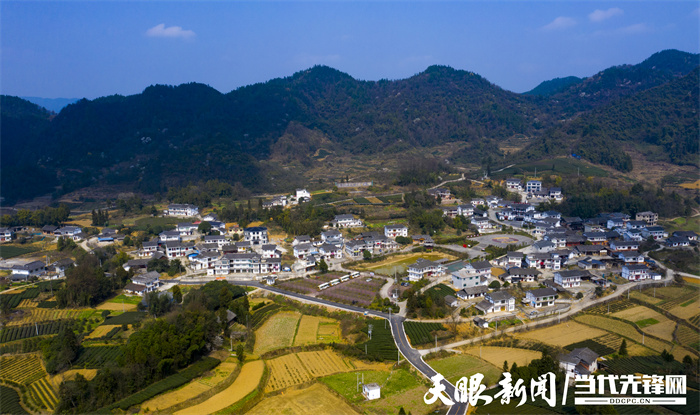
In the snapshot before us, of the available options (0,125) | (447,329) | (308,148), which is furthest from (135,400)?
(0,125)

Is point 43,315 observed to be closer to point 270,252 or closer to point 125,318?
point 125,318

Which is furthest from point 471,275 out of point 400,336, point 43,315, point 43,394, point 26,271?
point 26,271

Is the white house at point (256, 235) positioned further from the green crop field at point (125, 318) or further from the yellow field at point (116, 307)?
the green crop field at point (125, 318)

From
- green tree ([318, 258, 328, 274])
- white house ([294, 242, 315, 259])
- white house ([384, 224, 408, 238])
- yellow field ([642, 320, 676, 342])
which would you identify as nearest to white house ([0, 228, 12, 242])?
white house ([294, 242, 315, 259])

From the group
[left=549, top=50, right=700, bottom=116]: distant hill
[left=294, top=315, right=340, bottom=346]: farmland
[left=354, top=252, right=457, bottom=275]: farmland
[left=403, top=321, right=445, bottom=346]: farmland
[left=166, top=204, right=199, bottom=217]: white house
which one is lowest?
[left=294, top=315, right=340, bottom=346]: farmland

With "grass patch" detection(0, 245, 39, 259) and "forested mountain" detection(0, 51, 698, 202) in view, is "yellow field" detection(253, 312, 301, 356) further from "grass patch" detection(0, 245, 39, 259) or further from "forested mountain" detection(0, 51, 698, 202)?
"forested mountain" detection(0, 51, 698, 202)
